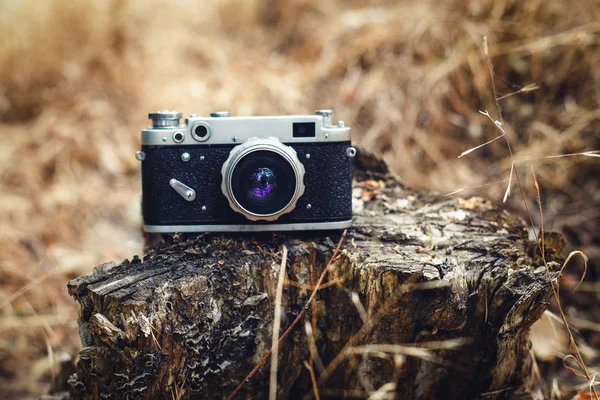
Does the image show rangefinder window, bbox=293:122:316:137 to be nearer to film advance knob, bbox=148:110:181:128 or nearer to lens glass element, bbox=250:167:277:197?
lens glass element, bbox=250:167:277:197

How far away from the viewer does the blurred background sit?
2.35 meters

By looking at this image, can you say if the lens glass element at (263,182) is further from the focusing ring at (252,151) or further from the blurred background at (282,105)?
the blurred background at (282,105)

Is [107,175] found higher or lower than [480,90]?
lower

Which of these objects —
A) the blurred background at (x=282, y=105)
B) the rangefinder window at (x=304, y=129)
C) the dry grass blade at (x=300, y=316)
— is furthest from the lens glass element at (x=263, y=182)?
the blurred background at (x=282, y=105)

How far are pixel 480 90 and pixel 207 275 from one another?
73.3 inches

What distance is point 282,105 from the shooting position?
298 centimetres

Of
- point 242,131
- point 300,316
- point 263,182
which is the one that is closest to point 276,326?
point 300,316

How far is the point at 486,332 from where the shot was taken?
1418 mm

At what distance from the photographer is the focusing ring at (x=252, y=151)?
1.42 metres

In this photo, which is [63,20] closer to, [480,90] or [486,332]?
[480,90]

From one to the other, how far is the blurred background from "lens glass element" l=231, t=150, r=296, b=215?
40.2 inches

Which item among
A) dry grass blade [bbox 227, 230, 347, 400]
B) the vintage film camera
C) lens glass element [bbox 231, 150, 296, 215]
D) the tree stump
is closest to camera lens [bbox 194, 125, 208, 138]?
the vintage film camera

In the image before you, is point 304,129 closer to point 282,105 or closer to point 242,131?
point 242,131

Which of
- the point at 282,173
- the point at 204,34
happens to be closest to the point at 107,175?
the point at 204,34
